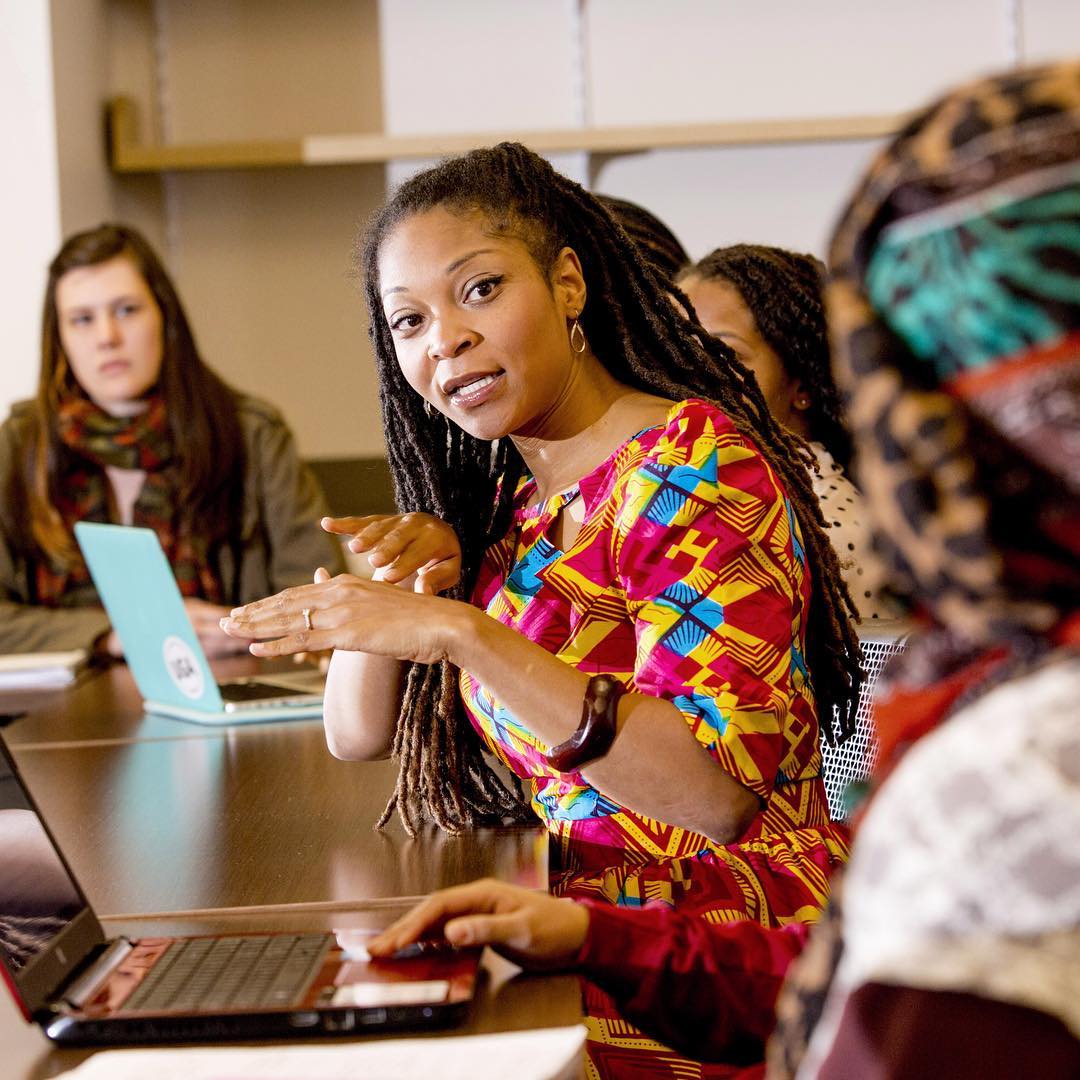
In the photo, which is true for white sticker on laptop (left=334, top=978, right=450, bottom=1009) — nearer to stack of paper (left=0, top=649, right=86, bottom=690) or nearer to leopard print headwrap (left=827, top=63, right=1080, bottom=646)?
leopard print headwrap (left=827, top=63, right=1080, bottom=646)

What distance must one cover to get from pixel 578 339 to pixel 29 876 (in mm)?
827

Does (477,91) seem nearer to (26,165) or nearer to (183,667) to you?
(26,165)

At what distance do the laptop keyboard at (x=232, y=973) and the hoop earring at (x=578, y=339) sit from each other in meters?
0.75

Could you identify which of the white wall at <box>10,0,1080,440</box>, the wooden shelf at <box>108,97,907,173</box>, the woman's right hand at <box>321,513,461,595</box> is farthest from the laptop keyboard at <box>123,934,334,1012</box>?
the white wall at <box>10,0,1080,440</box>

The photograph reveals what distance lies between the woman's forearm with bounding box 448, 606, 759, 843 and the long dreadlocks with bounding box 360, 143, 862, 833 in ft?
0.77

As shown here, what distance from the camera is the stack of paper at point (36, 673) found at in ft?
8.50

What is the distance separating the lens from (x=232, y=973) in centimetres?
105

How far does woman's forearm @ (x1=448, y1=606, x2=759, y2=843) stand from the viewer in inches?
52.8

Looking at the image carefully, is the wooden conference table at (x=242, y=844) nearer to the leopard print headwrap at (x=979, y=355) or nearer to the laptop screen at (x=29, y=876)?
the laptop screen at (x=29, y=876)

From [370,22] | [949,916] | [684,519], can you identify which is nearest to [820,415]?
[684,519]

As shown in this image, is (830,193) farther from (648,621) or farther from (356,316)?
(648,621)

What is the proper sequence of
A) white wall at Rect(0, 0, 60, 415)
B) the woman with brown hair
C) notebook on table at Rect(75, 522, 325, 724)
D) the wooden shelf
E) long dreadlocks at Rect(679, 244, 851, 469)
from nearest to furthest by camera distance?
notebook on table at Rect(75, 522, 325, 724)
long dreadlocks at Rect(679, 244, 851, 469)
the woman with brown hair
white wall at Rect(0, 0, 60, 415)
the wooden shelf

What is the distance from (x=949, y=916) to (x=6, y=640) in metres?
2.57

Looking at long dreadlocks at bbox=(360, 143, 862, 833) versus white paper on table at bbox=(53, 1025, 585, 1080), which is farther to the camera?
long dreadlocks at bbox=(360, 143, 862, 833)
